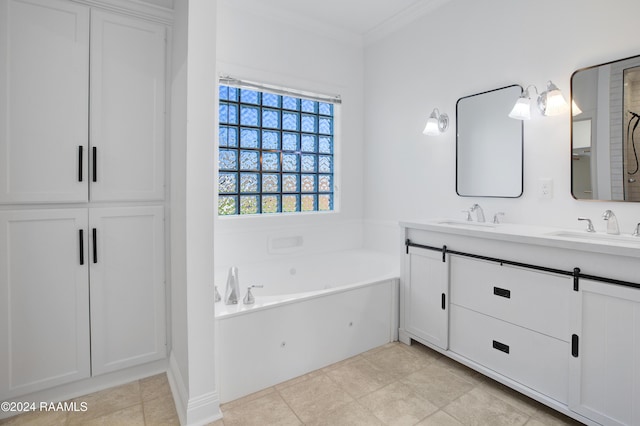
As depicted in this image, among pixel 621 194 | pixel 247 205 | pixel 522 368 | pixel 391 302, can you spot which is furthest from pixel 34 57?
pixel 621 194

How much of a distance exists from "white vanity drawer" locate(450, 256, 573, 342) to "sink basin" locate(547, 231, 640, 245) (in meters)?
0.29

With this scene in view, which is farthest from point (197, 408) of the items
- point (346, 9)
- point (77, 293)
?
point (346, 9)

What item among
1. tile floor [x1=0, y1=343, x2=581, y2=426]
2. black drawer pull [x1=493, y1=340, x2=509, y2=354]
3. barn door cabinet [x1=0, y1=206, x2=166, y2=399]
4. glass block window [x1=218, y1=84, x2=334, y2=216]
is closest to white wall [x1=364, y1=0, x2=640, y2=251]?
glass block window [x1=218, y1=84, x2=334, y2=216]

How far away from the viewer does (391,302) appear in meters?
2.65

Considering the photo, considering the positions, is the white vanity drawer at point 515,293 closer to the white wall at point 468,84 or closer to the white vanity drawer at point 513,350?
the white vanity drawer at point 513,350

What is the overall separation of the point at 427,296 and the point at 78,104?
248 centimetres

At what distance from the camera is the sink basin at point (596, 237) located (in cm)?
176

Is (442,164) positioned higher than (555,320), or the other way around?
(442,164)

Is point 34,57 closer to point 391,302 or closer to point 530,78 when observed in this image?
point 391,302

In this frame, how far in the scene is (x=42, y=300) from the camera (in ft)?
6.20

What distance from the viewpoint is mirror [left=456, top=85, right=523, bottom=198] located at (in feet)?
7.94

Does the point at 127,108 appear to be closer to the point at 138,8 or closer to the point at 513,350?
the point at 138,8

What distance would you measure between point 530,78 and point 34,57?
294cm

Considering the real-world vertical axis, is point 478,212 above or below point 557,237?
above
